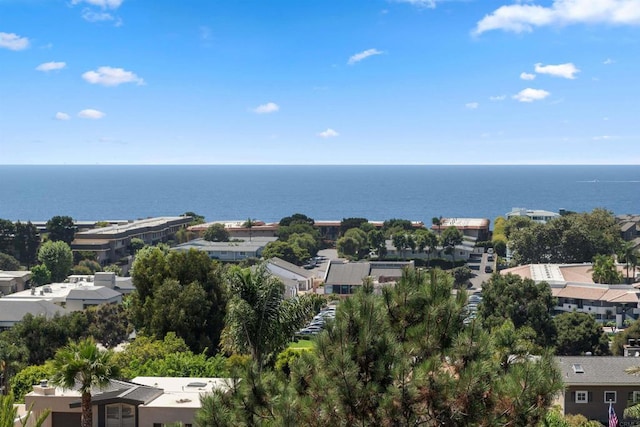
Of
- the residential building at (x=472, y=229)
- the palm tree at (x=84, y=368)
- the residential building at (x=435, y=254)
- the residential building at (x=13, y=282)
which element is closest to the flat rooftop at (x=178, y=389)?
the palm tree at (x=84, y=368)

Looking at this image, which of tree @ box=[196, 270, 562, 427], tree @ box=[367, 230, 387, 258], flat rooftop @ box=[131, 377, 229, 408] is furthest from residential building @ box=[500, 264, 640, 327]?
tree @ box=[196, 270, 562, 427]

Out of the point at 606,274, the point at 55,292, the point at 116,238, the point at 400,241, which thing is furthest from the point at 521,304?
the point at 116,238

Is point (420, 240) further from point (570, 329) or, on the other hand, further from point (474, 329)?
point (474, 329)

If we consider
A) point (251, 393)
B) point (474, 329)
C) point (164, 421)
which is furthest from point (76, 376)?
point (474, 329)

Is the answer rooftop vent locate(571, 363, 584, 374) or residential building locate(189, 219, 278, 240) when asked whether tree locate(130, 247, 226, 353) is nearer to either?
rooftop vent locate(571, 363, 584, 374)

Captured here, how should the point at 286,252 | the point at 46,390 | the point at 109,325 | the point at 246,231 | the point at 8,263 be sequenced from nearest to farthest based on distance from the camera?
1. the point at 46,390
2. the point at 109,325
3. the point at 8,263
4. the point at 286,252
5. the point at 246,231

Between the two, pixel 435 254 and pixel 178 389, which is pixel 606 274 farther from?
pixel 178 389

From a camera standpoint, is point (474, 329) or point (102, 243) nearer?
point (474, 329)
